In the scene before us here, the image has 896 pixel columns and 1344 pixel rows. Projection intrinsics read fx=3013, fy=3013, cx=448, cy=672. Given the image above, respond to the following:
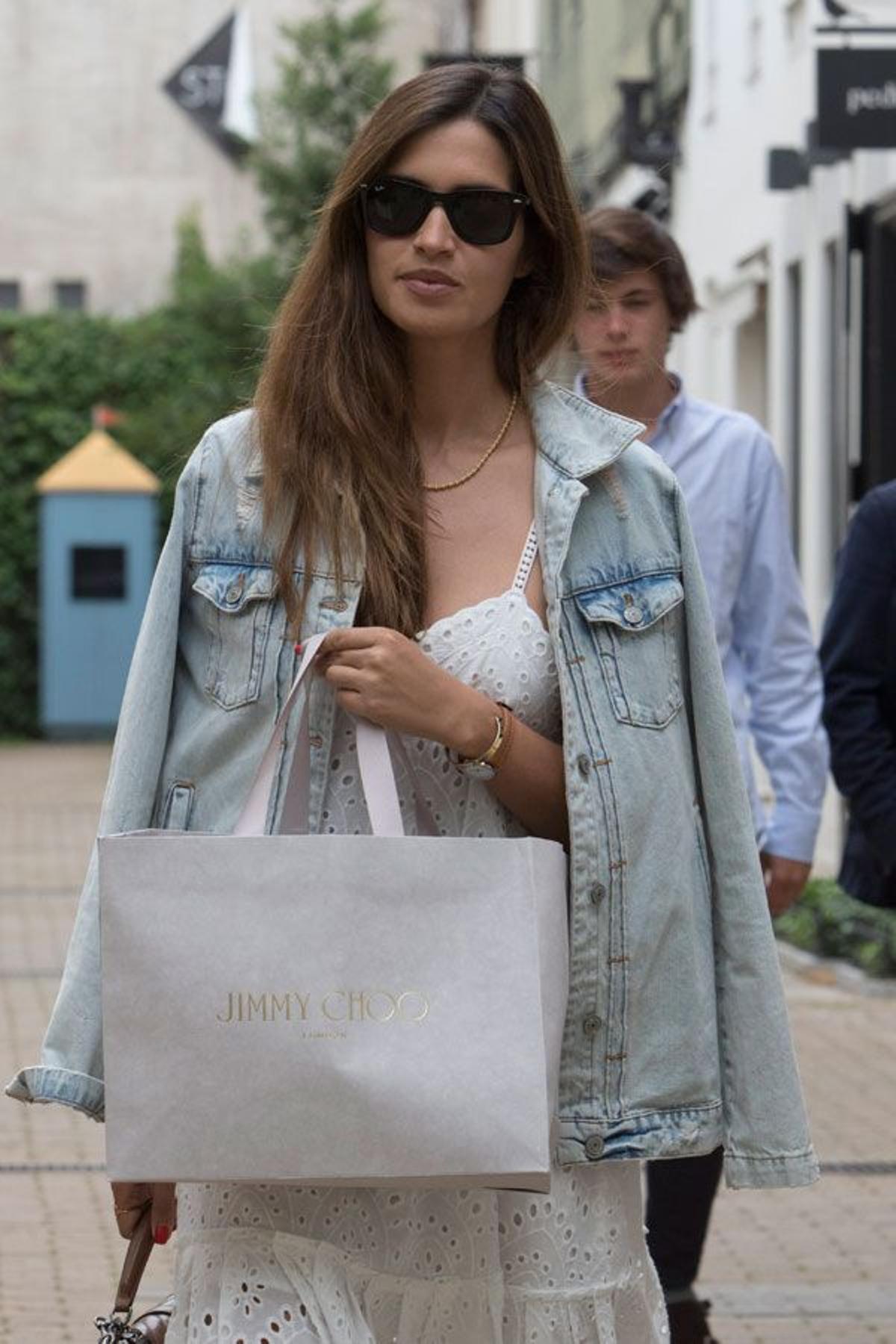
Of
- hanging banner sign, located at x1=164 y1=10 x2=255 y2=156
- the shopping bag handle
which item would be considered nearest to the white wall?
the shopping bag handle

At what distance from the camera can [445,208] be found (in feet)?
10.5

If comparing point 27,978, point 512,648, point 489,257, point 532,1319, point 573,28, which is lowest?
point 27,978

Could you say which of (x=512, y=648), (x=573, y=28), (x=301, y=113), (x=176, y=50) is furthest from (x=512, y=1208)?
(x=176, y=50)

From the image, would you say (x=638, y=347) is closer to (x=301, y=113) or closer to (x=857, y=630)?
(x=857, y=630)

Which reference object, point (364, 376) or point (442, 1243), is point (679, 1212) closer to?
point (442, 1243)

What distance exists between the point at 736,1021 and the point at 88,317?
2933 cm

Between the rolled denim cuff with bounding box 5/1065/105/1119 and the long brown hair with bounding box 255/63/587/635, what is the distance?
0.51m

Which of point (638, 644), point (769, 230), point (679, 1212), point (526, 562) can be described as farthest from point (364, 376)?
point (769, 230)

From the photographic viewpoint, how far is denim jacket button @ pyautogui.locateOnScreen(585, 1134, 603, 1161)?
10.2ft

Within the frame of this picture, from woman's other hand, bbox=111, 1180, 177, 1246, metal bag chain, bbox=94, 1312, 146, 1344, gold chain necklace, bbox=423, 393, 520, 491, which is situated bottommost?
metal bag chain, bbox=94, 1312, 146, 1344

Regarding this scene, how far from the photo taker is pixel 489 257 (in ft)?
10.6

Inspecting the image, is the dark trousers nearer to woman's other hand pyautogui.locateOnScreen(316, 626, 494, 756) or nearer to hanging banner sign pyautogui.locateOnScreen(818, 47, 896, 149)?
woman's other hand pyautogui.locateOnScreen(316, 626, 494, 756)

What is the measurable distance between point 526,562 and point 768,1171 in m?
0.69

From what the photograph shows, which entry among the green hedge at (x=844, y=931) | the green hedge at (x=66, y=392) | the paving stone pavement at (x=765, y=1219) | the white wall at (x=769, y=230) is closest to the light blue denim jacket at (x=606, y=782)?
the paving stone pavement at (x=765, y=1219)
